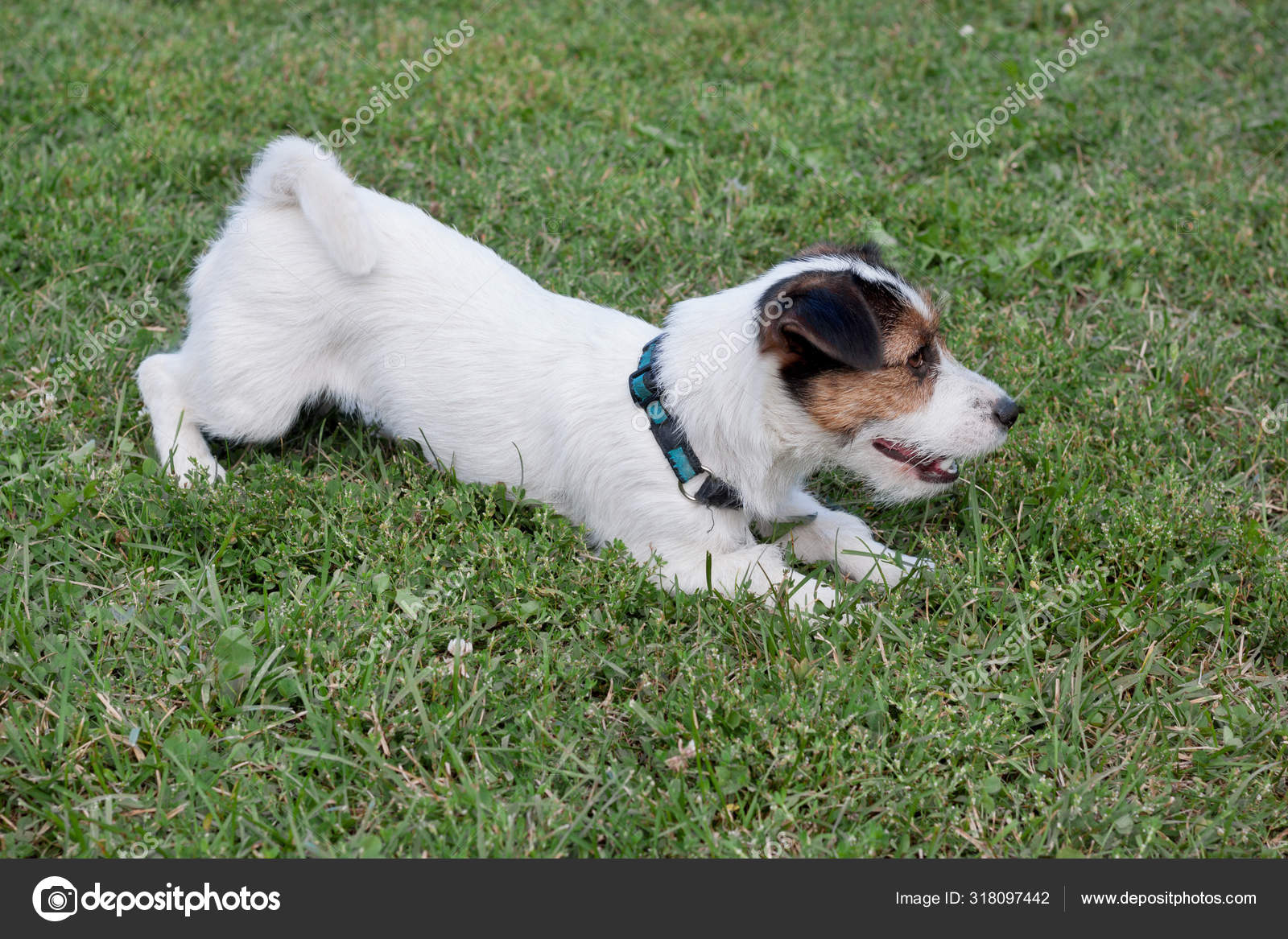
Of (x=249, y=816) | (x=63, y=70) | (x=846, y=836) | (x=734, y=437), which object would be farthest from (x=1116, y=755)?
(x=63, y=70)

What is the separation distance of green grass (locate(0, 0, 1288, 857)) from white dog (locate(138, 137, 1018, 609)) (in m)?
0.18

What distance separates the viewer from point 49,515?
11.7ft

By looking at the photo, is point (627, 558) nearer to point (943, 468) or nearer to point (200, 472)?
point (943, 468)

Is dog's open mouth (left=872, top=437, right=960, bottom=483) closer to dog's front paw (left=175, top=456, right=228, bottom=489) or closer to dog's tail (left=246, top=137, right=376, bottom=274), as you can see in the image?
dog's tail (left=246, top=137, right=376, bottom=274)

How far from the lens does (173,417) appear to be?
401cm

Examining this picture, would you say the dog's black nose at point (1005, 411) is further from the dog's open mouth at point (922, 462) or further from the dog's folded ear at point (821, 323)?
the dog's folded ear at point (821, 323)

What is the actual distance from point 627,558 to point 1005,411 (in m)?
1.25

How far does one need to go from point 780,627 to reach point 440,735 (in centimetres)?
105

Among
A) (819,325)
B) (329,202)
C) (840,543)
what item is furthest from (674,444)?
(329,202)

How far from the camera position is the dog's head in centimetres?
310

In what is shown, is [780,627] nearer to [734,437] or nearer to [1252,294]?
[734,437]
